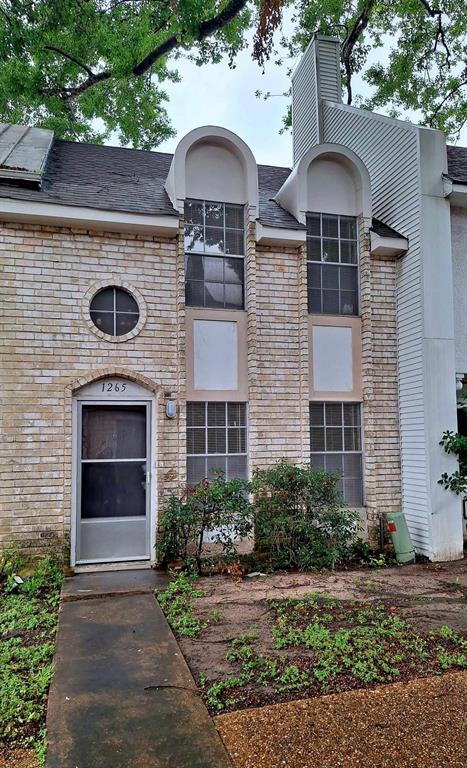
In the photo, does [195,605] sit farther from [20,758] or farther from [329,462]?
[329,462]

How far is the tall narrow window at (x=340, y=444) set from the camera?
7934 mm

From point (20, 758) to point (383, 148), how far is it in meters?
9.60

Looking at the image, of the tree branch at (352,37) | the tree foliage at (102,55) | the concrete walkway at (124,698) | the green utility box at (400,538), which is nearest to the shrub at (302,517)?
the green utility box at (400,538)

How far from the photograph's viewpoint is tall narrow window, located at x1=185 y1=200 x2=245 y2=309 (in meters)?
7.66

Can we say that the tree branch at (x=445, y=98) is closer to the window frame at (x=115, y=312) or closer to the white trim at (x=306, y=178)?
the white trim at (x=306, y=178)

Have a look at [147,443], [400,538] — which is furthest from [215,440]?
[400,538]

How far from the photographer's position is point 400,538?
7492mm

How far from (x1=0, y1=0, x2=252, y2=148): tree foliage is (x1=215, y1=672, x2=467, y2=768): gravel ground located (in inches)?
399

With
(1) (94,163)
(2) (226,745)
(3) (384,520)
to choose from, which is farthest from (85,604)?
(1) (94,163)

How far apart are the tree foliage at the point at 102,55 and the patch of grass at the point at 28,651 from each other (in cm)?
931

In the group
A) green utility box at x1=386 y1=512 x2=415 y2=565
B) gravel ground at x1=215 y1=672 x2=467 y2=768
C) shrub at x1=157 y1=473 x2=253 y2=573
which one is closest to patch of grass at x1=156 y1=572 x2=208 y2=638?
shrub at x1=157 y1=473 x2=253 y2=573

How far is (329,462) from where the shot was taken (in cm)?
795

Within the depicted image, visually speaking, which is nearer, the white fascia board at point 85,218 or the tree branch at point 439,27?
the white fascia board at point 85,218

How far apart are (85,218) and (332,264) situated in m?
3.92
